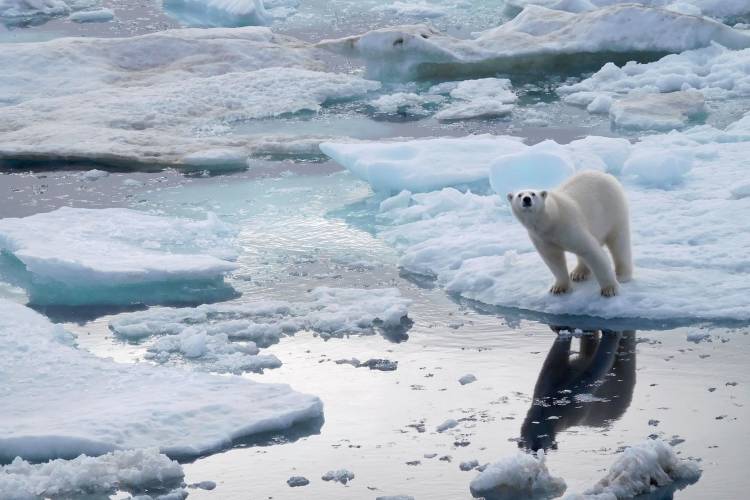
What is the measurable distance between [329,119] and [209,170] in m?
1.64

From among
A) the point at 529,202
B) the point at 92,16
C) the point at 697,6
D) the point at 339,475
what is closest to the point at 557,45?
the point at 697,6

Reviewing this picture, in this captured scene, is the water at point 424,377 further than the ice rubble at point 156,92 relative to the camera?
No

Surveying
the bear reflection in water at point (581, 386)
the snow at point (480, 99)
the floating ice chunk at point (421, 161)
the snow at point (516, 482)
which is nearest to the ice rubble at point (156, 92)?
the snow at point (480, 99)

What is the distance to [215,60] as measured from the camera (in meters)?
12.0

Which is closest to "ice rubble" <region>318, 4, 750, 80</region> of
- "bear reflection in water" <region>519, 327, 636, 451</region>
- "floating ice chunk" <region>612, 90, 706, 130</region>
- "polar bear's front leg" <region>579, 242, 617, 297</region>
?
"floating ice chunk" <region>612, 90, 706, 130</region>

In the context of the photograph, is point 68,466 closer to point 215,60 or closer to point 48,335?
point 48,335

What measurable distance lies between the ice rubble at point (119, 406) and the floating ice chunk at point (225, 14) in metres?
9.81

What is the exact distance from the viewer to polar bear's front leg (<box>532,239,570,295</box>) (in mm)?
5730

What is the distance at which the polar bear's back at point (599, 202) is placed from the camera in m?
5.78

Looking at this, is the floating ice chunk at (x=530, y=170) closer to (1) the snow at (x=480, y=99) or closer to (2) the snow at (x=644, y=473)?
(1) the snow at (x=480, y=99)

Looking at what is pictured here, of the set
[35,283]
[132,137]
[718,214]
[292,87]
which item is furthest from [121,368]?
[292,87]

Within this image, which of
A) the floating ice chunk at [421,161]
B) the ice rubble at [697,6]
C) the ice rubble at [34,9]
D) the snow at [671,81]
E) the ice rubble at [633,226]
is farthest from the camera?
the ice rubble at [34,9]

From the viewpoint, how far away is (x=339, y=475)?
4.24 meters

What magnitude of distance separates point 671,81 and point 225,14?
624 cm
